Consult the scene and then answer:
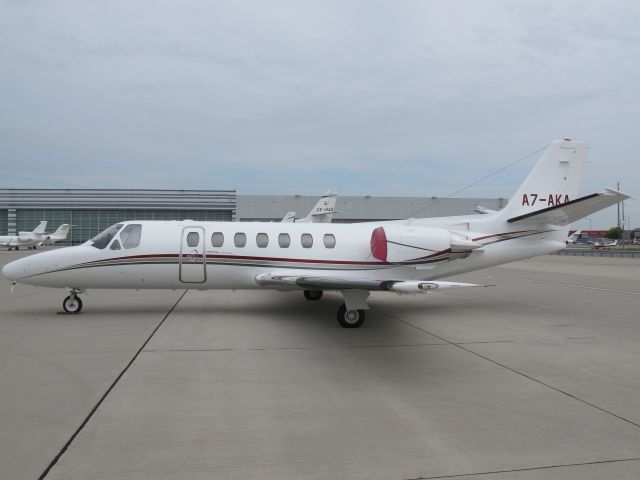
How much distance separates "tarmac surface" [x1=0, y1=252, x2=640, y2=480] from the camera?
4367mm

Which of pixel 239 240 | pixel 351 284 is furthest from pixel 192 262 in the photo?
pixel 351 284

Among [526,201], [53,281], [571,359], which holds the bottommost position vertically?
[571,359]

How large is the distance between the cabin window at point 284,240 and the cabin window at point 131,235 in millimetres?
3415

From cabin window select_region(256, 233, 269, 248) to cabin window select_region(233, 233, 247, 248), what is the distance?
0.32m

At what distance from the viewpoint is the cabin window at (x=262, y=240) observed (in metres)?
12.3

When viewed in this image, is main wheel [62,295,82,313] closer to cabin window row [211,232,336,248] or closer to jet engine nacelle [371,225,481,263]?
cabin window row [211,232,336,248]

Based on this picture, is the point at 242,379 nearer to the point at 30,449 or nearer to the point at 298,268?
the point at 30,449

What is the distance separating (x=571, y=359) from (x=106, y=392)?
7211 mm

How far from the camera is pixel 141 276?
11992 millimetres

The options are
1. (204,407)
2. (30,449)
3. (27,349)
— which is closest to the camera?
(30,449)

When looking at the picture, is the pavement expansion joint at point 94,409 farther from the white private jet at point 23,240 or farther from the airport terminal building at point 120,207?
the airport terminal building at point 120,207

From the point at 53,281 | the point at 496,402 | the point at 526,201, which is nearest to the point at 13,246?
the point at 53,281

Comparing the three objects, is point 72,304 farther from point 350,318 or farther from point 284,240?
point 350,318

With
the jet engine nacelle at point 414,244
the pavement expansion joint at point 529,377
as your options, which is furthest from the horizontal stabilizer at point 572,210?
the pavement expansion joint at point 529,377
